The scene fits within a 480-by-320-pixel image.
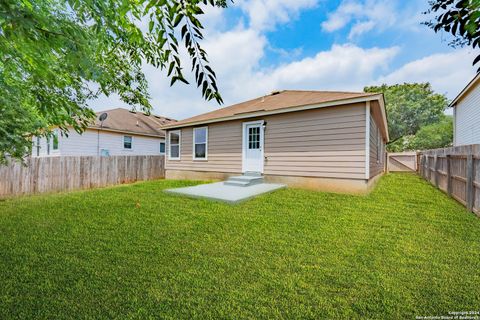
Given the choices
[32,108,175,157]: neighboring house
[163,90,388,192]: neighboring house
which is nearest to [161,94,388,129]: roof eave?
[163,90,388,192]: neighboring house

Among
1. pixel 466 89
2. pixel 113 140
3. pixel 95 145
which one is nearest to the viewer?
pixel 466 89

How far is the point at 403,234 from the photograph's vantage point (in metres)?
3.93

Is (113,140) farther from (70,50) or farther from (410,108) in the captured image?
(410,108)

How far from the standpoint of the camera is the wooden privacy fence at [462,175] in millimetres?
5002

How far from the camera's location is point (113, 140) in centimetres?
1538

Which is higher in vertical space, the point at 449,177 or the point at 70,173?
the point at 449,177

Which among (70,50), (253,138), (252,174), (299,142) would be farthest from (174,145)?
(70,50)

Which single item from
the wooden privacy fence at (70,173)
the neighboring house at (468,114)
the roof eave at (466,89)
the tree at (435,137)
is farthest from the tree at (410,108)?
the wooden privacy fence at (70,173)

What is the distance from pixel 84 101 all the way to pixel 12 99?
1.01 m

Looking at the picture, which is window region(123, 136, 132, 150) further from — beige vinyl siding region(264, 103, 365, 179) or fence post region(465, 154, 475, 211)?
fence post region(465, 154, 475, 211)

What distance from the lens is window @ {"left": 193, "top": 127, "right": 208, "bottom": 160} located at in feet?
35.1

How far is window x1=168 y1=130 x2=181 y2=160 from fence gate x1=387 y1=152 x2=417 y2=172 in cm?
1448

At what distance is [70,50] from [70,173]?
31.5 feet

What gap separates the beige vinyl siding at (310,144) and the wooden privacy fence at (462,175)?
7.03 feet
